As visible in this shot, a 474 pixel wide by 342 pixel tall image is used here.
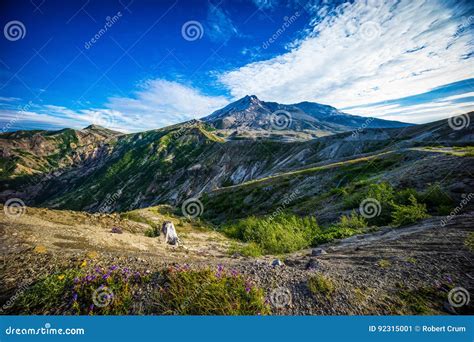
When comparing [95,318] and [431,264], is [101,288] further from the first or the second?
[431,264]

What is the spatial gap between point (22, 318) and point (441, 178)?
27.3 meters

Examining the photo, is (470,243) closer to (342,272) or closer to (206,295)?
(342,272)

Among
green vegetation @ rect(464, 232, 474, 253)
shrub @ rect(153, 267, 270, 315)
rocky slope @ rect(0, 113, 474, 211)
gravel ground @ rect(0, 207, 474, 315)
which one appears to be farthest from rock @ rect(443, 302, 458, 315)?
rocky slope @ rect(0, 113, 474, 211)

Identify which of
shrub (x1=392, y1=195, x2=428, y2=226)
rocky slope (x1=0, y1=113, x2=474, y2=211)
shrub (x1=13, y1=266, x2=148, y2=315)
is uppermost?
rocky slope (x1=0, y1=113, x2=474, y2=211)

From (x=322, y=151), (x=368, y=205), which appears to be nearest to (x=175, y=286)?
(x=368, y=205)

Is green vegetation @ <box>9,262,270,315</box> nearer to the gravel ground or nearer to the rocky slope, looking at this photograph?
the gravel ground

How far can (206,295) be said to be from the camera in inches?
209

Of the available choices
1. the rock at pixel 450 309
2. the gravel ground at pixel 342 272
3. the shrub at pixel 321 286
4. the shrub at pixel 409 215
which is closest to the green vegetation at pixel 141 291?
the gravel ground at pixel 342 272

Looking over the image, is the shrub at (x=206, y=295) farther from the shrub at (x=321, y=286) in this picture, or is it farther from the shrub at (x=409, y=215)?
the shrub at (x=409, y=215)

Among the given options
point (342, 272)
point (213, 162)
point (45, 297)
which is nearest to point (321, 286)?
point (342, 272)

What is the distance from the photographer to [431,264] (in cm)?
728

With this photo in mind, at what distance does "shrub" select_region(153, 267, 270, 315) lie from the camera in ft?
16.7

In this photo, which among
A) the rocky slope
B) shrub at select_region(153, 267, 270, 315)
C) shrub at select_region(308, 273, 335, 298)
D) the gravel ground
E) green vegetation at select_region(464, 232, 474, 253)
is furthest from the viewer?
the rocky slope

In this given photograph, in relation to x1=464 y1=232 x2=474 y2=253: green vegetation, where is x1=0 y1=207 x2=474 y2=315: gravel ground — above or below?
below
